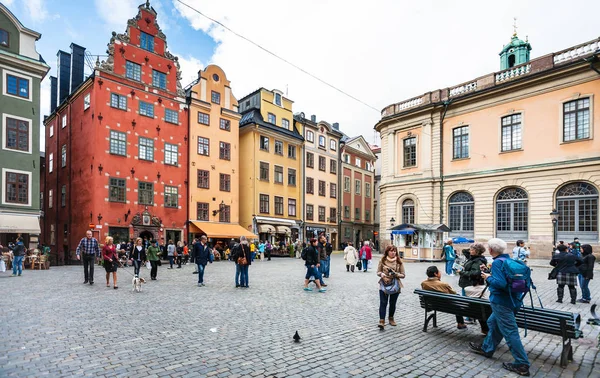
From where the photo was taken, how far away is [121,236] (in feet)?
87.7

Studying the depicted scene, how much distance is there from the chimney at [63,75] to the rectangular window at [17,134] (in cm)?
918

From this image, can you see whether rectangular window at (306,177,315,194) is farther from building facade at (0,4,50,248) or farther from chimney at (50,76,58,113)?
chimney at (50,76,58,113)

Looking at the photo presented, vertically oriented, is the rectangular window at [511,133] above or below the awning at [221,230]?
above

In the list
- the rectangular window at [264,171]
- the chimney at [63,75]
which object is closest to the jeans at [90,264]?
the rectangular window at [264,171]

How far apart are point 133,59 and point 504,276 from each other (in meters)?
30.2

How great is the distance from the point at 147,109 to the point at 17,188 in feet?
33.7

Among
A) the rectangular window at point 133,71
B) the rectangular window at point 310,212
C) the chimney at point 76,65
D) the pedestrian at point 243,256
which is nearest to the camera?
the pedestrian at point 243,256

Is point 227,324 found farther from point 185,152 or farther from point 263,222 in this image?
point 263,222

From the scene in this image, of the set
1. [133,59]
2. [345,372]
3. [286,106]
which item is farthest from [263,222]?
[345,372]

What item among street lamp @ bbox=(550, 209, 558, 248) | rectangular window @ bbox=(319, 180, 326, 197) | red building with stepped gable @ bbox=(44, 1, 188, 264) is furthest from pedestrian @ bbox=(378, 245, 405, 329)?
rectangular window @ bbox=(319, 180, 326, 197)

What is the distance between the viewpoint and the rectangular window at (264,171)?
3728cm

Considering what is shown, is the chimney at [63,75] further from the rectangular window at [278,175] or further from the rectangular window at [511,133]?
the rectangular window at [511,133]

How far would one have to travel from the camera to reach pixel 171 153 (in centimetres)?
3041

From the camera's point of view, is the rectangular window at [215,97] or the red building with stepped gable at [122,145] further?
the rectangular window at [215,97]
